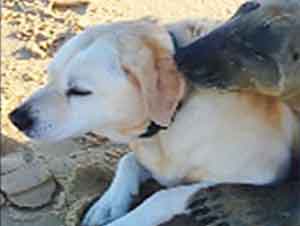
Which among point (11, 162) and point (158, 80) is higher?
point (158, 80)

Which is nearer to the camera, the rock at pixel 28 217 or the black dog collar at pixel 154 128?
the black dog collar at pixel 154 128

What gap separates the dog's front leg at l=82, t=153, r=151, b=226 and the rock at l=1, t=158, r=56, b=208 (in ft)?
1.24

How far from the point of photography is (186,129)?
2.62 meters

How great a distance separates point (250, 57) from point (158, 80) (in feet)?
0.76

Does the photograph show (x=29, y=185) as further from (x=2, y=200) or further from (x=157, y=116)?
(x=157, y=116)

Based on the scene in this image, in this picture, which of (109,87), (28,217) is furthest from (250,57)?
(28,217)

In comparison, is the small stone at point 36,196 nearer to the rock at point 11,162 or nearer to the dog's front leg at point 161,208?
the rock at point 11,162

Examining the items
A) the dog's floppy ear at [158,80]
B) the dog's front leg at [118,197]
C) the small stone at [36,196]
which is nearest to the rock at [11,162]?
the small stone at [36,196]

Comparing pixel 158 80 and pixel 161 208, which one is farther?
pixel 161 208

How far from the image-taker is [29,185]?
3172 millimetres

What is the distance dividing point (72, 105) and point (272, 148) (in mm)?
520

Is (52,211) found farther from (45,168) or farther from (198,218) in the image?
(198,218)

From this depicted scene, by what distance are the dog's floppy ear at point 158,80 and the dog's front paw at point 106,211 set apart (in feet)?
1.16

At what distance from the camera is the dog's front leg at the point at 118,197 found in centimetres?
275
